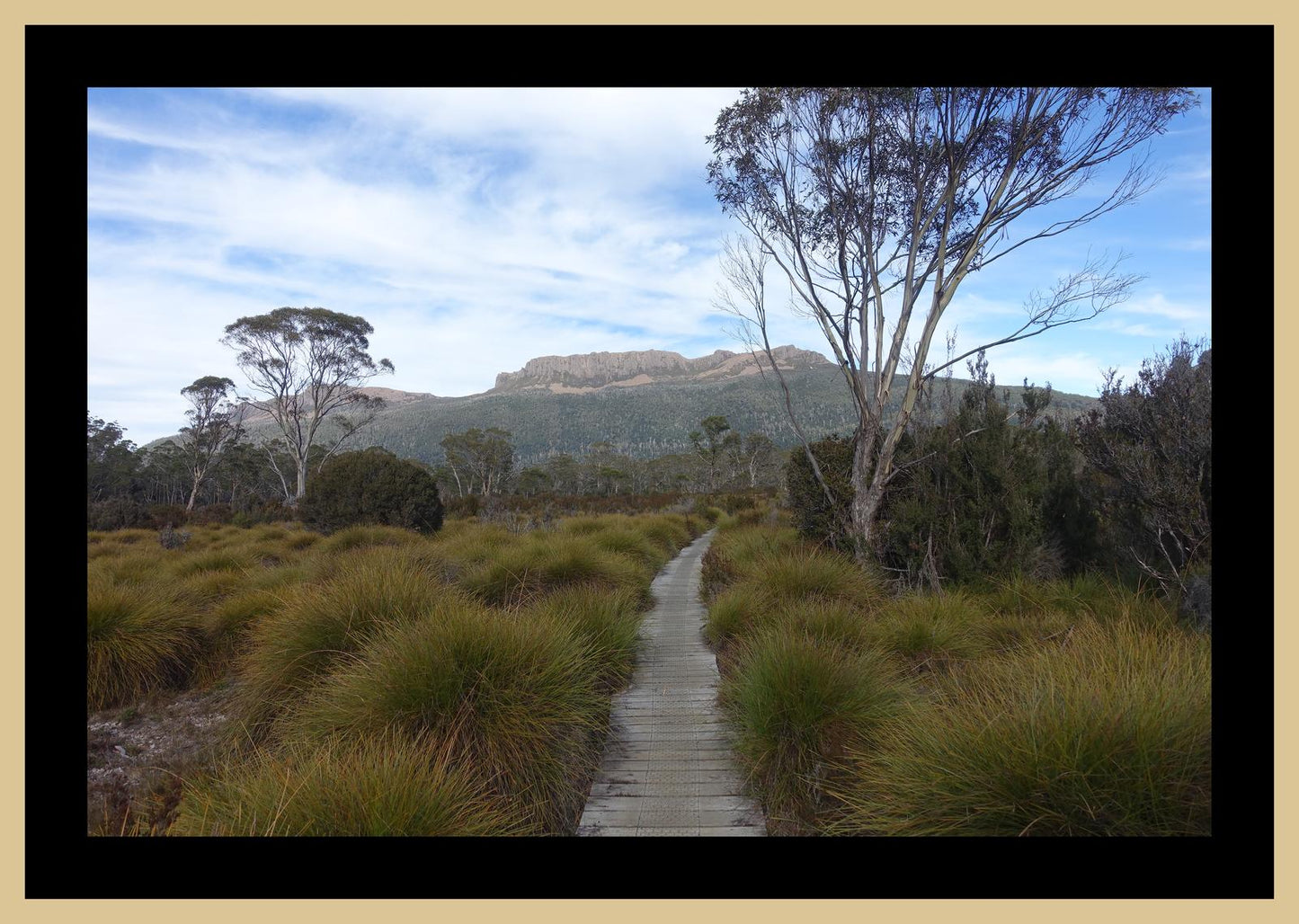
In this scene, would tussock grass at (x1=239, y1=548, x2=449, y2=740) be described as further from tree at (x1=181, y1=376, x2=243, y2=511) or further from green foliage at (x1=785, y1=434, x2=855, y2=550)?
tree at (x1=181, y1=376, x2=243, y2=511)

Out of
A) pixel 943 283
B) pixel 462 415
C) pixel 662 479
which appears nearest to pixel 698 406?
pixel 462 415

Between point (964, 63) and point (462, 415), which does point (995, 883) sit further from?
point (462, 415)

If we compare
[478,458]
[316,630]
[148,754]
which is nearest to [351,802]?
[316,630]

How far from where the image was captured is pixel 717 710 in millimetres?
4195

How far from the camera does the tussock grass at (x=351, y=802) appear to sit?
7.41ft

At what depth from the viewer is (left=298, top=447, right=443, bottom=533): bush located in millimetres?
14430

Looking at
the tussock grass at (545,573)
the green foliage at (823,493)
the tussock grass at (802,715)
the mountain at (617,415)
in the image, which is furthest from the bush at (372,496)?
the mountain at (617,415)

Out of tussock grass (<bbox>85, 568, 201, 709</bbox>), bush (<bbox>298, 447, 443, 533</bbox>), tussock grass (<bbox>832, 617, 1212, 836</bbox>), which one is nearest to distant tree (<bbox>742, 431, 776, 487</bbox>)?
bush (<bbox>298, 447, 443, 533</bbox>)

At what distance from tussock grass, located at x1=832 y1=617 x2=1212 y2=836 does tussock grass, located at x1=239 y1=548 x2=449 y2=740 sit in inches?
145

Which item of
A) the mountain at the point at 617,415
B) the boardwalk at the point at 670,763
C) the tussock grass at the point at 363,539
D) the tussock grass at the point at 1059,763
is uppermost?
the mountain at the point at 617,415

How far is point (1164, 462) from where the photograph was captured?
584 centimetres

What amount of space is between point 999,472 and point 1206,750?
230 inches

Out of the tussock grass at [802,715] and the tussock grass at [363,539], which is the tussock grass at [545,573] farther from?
the tussock grass at [363,539]

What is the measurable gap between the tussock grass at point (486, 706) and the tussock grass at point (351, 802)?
279 millimetres
